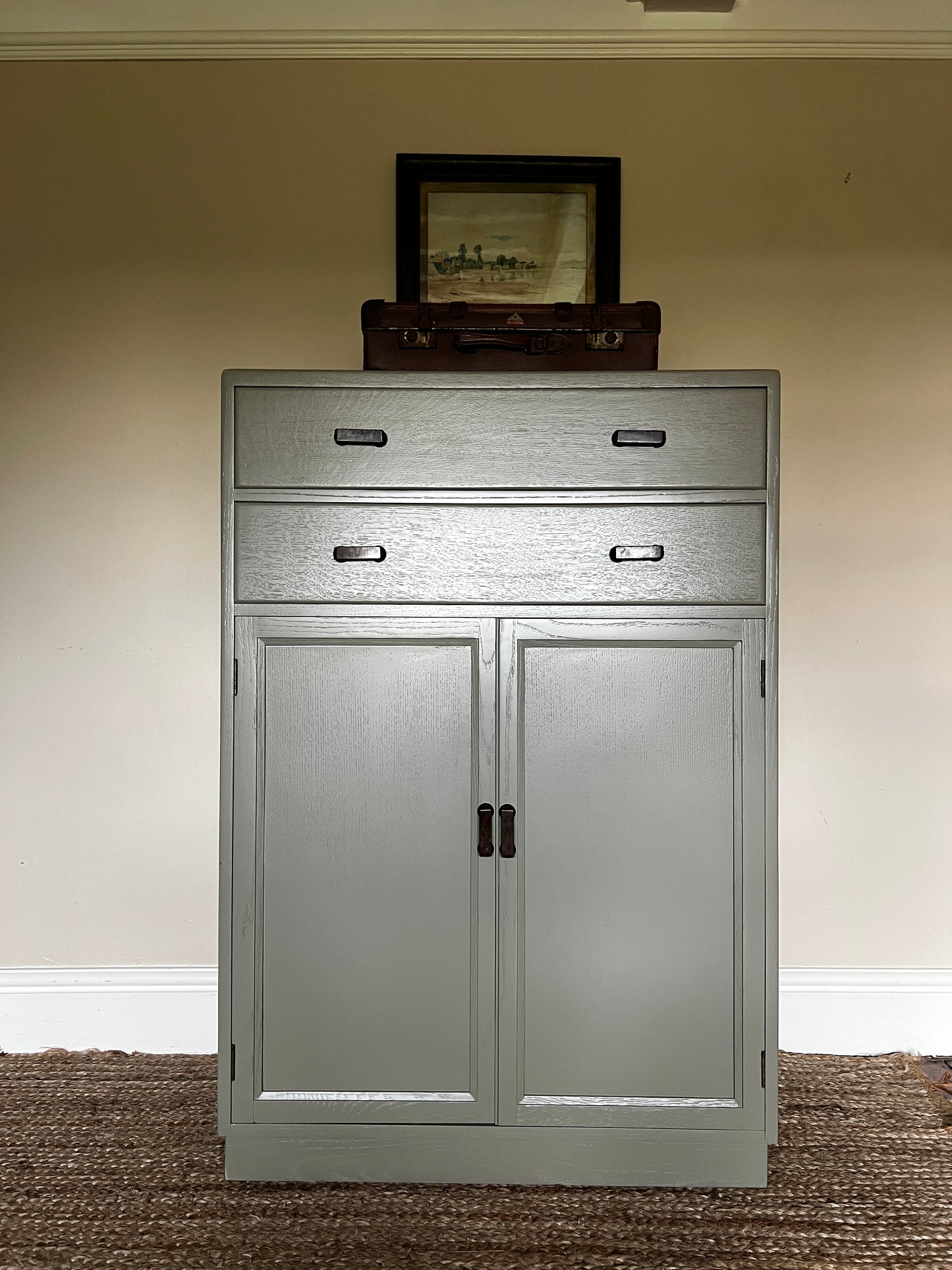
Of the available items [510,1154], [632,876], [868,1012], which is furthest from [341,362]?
[868,1012]

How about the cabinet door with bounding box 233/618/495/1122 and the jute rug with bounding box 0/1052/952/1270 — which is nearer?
the jute rug with bounding box 0/1052/952/1270

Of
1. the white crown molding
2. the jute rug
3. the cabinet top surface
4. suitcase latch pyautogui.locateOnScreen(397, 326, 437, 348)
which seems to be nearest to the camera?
the jute rug

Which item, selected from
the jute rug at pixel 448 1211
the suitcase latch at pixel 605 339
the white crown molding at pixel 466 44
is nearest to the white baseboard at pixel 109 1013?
the jute rug at pixel 448 1211

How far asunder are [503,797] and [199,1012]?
3.80 ft

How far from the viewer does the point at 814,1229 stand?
5.20 ft

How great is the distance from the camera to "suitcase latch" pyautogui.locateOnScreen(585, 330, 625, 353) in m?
1.75

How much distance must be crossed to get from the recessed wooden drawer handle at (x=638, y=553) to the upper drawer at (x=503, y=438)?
12cm

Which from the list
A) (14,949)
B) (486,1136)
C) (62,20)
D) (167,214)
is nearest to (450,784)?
(486,1136)

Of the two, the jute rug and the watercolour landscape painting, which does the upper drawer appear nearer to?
the watercolour landscape painting

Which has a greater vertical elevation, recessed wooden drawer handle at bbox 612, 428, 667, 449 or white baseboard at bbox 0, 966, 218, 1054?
recessed wooden drawer handle at bbox 612, 428, 667, 449

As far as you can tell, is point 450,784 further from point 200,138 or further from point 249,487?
point 200,138

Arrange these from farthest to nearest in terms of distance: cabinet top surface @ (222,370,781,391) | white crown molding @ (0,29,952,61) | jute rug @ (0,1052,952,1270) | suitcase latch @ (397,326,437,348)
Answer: white crown molding @ (0,29,952,61)
suitcase latch @ (397,326,437,348)
cabinet top surface @ (222,370,781,391)
jute rug @ (0,1052,952,1270)

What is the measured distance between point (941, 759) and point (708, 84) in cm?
184

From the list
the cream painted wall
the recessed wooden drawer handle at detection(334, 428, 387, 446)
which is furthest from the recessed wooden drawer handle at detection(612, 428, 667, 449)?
the cream painted wall
